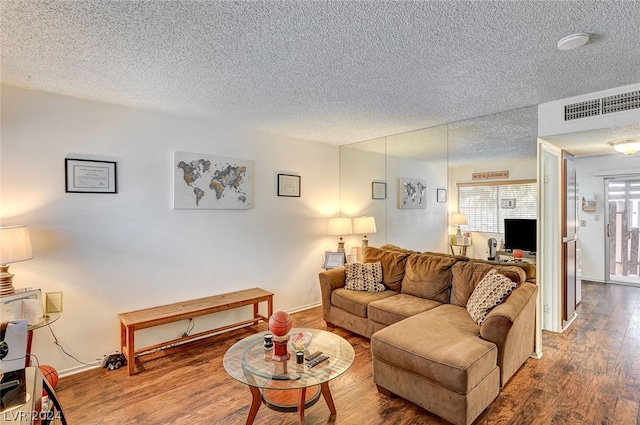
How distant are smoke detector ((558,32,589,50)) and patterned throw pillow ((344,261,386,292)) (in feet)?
8.65

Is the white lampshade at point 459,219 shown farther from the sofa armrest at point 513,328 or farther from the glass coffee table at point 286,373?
the glass coffee table at point 286,373

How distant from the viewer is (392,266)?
3721 mm

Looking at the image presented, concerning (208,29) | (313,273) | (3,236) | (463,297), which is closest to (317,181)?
(313,273)

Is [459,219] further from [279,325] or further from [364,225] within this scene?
[279,325]

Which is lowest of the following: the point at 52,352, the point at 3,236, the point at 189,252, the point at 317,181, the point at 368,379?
the point at 368,379

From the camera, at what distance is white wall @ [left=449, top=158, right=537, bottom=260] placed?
3152mm

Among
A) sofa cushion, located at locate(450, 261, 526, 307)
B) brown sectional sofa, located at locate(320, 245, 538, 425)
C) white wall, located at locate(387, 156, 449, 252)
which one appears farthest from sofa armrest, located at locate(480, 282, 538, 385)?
white wall, located at locate(387, 156, 449, 252)

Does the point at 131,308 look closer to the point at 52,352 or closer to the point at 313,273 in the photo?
the point at 52,352

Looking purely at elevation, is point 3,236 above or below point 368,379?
above

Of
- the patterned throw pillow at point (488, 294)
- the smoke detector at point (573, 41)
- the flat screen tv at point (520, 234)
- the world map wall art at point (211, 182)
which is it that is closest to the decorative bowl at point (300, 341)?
the patterned throw pillow at point (488, 294)

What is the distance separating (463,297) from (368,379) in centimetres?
119

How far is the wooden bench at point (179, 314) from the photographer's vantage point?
8.96 ft

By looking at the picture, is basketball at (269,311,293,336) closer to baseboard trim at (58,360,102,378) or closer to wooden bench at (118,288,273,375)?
wooden bench at (118,288,273,375)

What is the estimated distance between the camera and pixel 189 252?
3.43m
